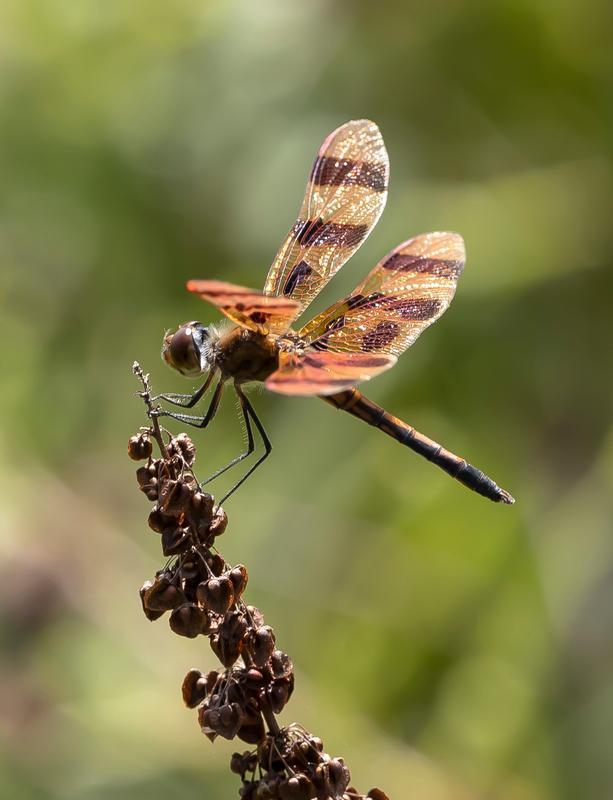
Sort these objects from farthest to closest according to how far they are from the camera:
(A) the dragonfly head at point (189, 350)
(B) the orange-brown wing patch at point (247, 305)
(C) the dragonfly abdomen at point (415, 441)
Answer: (C) the dragonfly abdomen at point (415, 441)
(A) the dragonfly head at point (189, 350)
(B) the orange-brown wing patch at point (247, 305)

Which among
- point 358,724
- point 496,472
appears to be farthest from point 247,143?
point 358,724

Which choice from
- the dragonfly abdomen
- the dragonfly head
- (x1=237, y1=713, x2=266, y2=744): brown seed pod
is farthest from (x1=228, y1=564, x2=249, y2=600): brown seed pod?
the dragonfly abdomen

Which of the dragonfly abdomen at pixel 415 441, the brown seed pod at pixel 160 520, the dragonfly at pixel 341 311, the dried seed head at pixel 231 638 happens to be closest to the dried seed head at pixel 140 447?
the brown seed pod at pixel 160 520

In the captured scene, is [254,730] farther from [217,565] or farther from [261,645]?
[217,565]

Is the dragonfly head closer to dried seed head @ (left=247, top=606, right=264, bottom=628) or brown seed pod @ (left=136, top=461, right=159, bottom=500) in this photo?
brown seed pod @ (left=136, top=461, right=159, bottom=500)

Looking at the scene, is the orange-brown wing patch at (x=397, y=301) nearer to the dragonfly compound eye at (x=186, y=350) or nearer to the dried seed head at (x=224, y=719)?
the dragonfly compound eye at (x=186, y=350)

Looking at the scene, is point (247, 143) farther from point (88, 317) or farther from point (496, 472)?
point (496, 472)
